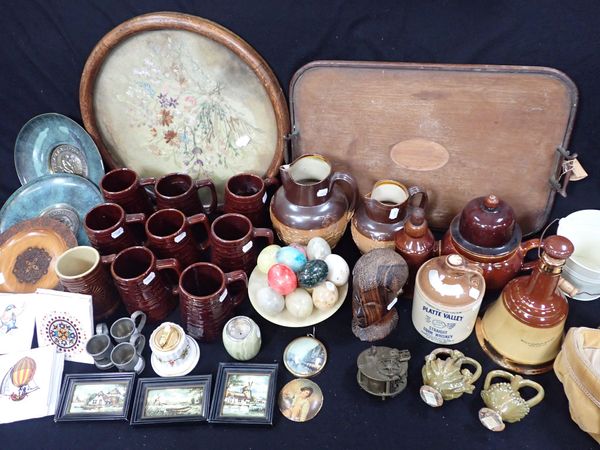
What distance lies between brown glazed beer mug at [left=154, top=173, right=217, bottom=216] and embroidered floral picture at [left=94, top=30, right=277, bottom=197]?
0.09 meters

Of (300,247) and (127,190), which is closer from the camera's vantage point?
(300,247)

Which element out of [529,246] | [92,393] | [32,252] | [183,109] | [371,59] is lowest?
[92,393]

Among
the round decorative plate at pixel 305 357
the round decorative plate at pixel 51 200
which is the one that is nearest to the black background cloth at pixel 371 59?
the round decorative plate at pixel 305 357

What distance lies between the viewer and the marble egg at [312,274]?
49.1 inches

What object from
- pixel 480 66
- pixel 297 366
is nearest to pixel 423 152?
pixel 480 66

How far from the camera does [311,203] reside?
1.36m

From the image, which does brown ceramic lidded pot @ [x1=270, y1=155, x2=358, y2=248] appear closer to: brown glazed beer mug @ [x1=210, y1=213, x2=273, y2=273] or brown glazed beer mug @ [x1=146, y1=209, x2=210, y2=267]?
brown glazed beer mug @ [x1=210, y1=213, x2=273, y2=273]

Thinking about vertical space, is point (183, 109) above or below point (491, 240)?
above

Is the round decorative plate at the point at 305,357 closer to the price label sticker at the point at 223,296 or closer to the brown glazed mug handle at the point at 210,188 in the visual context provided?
the price label sticker at the point at 223,296

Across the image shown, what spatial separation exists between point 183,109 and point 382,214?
67cm

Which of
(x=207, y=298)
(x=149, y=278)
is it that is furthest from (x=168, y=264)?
(x=207, y=298)

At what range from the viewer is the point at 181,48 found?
136 cm

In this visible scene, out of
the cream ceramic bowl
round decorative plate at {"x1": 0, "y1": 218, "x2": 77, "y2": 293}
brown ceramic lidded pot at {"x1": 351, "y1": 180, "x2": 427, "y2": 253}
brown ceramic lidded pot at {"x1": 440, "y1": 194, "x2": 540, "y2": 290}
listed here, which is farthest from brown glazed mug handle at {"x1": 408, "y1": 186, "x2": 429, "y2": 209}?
round decorative plate at {"x1": 0, "y1": 218, "x2": 77, "y2": 293}

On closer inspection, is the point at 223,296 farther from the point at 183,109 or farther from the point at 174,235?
the point at 183,109
